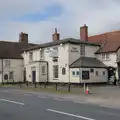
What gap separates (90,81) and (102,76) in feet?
8.34

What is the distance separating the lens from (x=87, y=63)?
155ft

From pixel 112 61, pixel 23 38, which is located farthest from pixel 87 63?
pixel 23 38

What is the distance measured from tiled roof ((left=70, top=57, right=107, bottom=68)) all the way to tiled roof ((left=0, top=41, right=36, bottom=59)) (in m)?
17.2

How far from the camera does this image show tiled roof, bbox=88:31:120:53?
48844mm

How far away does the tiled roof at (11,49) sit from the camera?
199ft

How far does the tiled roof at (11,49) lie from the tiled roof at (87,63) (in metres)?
17.2

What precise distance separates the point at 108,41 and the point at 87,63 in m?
8.82

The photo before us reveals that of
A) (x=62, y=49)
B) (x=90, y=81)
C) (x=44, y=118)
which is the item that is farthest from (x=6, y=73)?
(x=44, y=118)

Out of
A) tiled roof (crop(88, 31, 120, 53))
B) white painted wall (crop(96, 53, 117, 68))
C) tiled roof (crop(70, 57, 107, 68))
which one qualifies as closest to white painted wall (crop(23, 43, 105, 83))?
tiled roof (crop(70, 57, 107, 68))

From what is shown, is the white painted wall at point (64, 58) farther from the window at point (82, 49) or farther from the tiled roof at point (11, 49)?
the tiled roof at point (11, 49)

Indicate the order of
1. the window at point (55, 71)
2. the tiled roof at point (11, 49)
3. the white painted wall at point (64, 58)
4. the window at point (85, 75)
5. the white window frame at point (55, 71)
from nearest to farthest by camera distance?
the window at point (85, 75), the white painted wall at point (64, 58), the white window frame at point (55, 71), the window at point (55, 71), the tiled roof at point (11, 49)

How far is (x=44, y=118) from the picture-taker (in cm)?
1291

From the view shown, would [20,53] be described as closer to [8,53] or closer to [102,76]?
[8,53]

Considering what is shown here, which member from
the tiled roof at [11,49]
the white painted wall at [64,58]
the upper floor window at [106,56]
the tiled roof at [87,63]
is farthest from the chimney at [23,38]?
the upper floor window at [106,56]
